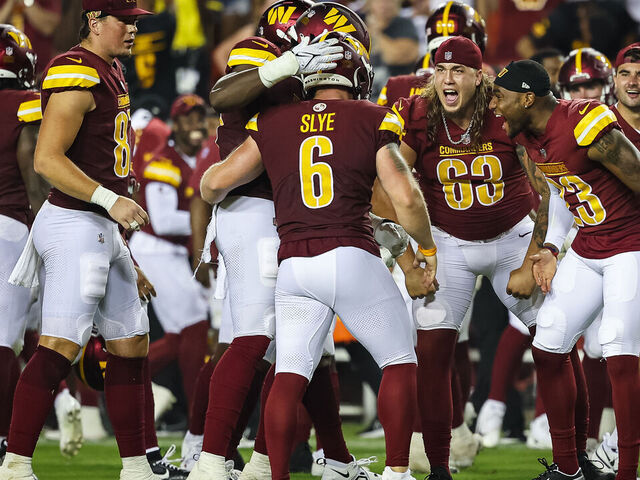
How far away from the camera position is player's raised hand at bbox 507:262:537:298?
5.01m

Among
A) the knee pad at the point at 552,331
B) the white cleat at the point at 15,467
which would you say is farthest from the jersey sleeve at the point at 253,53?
the white cleat at the point at 15,467

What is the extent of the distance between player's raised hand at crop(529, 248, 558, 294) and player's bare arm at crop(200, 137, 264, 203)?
4.39 feet

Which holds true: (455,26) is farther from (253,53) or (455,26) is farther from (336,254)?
(336,254)

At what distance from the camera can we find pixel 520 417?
7359 millimetres

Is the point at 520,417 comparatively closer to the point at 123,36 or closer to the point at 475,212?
the point at 475,212

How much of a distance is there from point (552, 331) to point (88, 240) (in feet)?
6.59

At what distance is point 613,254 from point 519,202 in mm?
770

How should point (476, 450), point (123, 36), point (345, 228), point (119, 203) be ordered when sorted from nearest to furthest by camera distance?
point (345, 228) → point (119, 203) → point (123, 36) → point (476, 450)

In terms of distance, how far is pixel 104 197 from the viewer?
4.50 meters

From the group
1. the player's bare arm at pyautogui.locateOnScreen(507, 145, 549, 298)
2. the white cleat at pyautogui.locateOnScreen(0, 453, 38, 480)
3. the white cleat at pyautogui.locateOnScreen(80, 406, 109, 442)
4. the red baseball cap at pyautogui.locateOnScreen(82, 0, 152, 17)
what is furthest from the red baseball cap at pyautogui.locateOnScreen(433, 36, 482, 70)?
the white cleat at pyautogui.locateOnScreen(80, 406, 109, 442)

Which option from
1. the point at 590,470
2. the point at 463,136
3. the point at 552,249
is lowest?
the point at 590,470

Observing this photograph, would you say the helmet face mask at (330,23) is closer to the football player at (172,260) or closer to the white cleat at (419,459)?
the white cleat at (419,459)

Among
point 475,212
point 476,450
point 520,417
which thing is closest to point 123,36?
point 475,212

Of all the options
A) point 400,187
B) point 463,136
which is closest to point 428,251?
point 400,187
